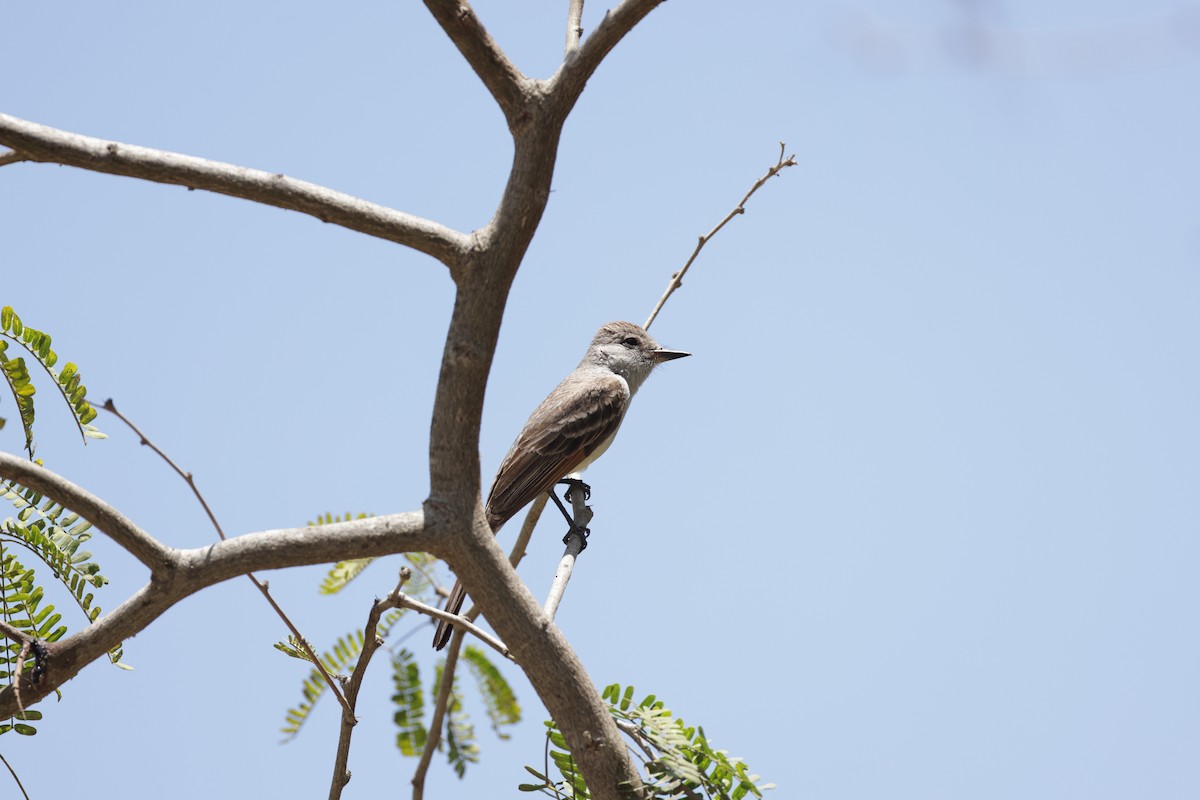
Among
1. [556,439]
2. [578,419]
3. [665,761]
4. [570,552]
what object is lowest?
[665,761]

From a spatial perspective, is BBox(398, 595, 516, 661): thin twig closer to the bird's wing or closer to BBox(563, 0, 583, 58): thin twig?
BBox(563, 0, 583, 58): thin twig

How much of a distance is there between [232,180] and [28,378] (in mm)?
1193

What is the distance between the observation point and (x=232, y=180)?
10.3 ft

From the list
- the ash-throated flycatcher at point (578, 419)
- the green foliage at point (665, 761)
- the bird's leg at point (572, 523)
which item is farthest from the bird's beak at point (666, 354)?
the green foliage at point (665, 761)

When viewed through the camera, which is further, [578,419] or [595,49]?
[578,419]

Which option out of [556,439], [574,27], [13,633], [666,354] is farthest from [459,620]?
[666,354]

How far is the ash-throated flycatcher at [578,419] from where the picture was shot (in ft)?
22.6

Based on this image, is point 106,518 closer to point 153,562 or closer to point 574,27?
point 153,562

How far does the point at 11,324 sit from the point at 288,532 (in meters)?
1.33

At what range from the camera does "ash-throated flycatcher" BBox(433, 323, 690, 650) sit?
22.6ft

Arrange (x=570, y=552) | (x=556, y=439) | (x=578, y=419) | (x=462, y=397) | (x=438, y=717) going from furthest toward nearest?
(x=578, y=419)
(x=556, y=439)
(x=438, y=717)
(x=570, y=552)
(x=462, y=397)

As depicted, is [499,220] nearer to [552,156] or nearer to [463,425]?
[552,156]

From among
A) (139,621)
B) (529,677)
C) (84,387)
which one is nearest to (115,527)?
(139,621)

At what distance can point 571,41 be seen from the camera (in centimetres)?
371
